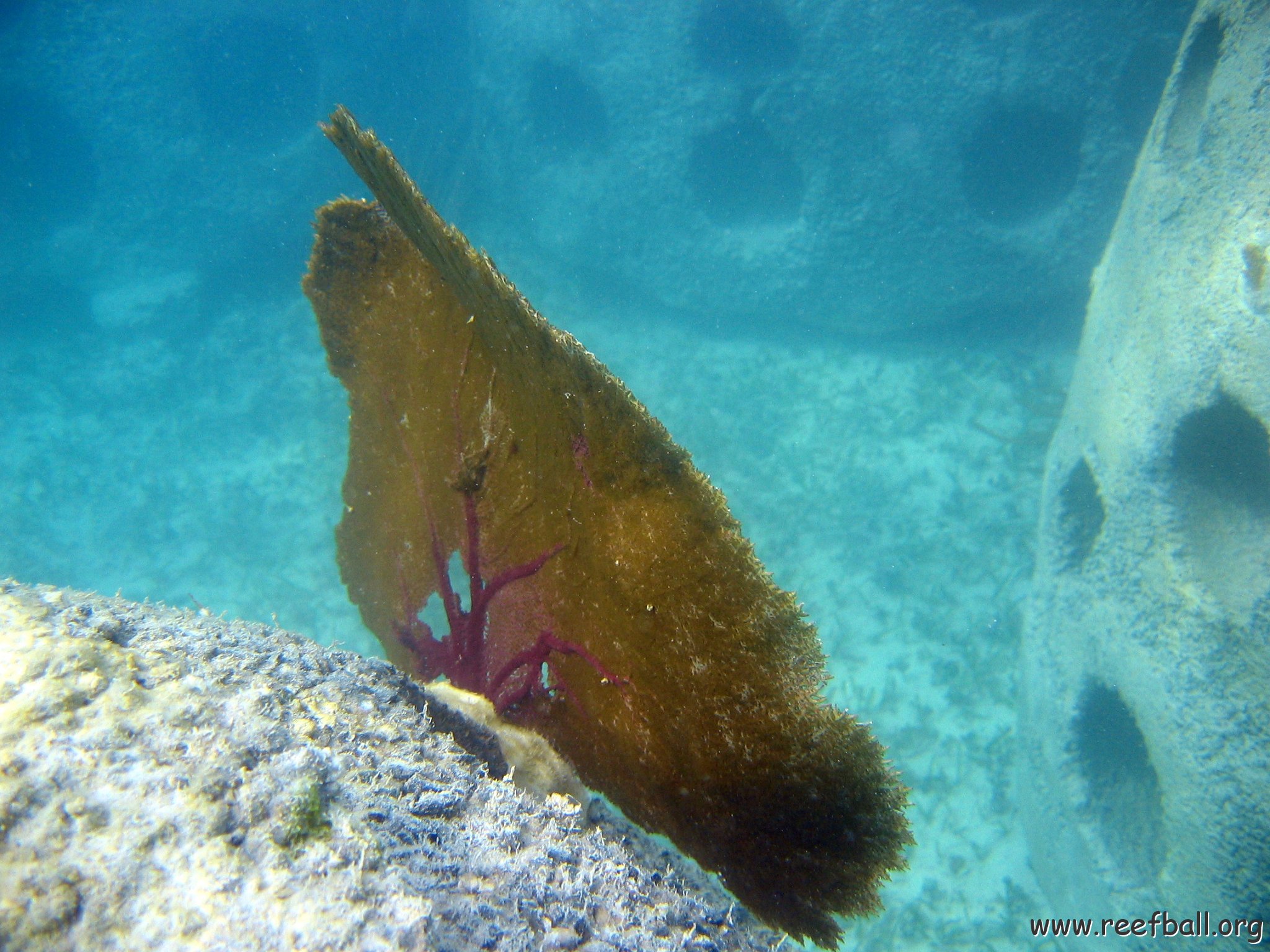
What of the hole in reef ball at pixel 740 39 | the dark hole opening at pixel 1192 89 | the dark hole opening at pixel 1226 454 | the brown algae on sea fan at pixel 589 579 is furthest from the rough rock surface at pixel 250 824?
the hole in reef ball at pixel 740 39

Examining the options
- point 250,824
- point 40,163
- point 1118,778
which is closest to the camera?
point 250,824

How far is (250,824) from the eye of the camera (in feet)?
3.09

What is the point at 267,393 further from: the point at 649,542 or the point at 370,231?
the point at 649,542

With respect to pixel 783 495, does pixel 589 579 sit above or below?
below

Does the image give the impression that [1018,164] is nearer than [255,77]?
Yes

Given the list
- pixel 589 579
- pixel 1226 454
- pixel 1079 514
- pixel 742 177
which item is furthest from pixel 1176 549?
pixel 742 177

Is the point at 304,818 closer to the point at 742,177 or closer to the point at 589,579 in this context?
the point at 589,579

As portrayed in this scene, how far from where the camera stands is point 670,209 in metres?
12.7

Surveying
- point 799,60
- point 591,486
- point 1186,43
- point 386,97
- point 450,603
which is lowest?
point 450,603

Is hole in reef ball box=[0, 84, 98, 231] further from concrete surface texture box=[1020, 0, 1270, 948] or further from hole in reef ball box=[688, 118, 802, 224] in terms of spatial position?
concrete surface texture box=[1020, 0, 1270, 948]

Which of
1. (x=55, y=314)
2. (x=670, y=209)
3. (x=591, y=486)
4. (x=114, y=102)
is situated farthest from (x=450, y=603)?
(x=55, y=314)

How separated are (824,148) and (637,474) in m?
11.8

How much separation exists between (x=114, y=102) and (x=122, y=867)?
74.5 ft

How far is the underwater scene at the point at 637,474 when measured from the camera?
1162 mm
